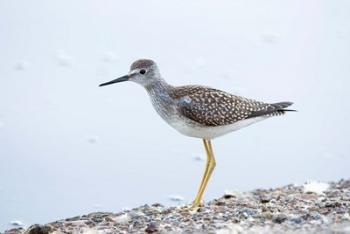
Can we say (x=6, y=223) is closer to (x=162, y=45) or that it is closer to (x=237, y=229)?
(x=237, y=229)

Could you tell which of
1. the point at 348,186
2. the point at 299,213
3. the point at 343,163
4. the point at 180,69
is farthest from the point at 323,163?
the point at 299,213

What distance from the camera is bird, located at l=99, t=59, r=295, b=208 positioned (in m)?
10.2

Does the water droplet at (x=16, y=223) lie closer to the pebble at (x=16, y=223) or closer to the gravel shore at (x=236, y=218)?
the pebble at (x=16, y=223)

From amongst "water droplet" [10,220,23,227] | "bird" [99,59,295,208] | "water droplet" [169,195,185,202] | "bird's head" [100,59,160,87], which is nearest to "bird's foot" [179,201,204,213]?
"bird" [99,59,295,208]

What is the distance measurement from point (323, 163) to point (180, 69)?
9.76 feet

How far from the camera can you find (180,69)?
14.9m

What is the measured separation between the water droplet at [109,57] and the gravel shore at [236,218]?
4.85 meters

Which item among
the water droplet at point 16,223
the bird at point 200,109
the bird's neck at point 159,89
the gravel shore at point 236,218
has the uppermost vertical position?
the bird's neck at point 159,89

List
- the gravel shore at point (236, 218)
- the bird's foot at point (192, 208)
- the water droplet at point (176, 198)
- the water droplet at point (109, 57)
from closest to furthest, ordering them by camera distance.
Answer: the gravel shore at point (236, 218), the bird's foot at point (192, 208), the water droplet at point (176, 198), the water droplet at point (109, 57)

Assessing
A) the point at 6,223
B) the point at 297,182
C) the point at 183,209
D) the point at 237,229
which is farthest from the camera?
the point at 297,182

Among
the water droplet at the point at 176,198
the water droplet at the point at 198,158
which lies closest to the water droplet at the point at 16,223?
the water droplet at the point at 176,198

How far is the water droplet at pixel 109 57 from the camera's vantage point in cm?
1501

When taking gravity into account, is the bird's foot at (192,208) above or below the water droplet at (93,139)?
below

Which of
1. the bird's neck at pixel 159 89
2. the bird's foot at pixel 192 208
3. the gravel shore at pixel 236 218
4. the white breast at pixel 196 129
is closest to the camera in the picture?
the gravel shore at pixel 236 218
